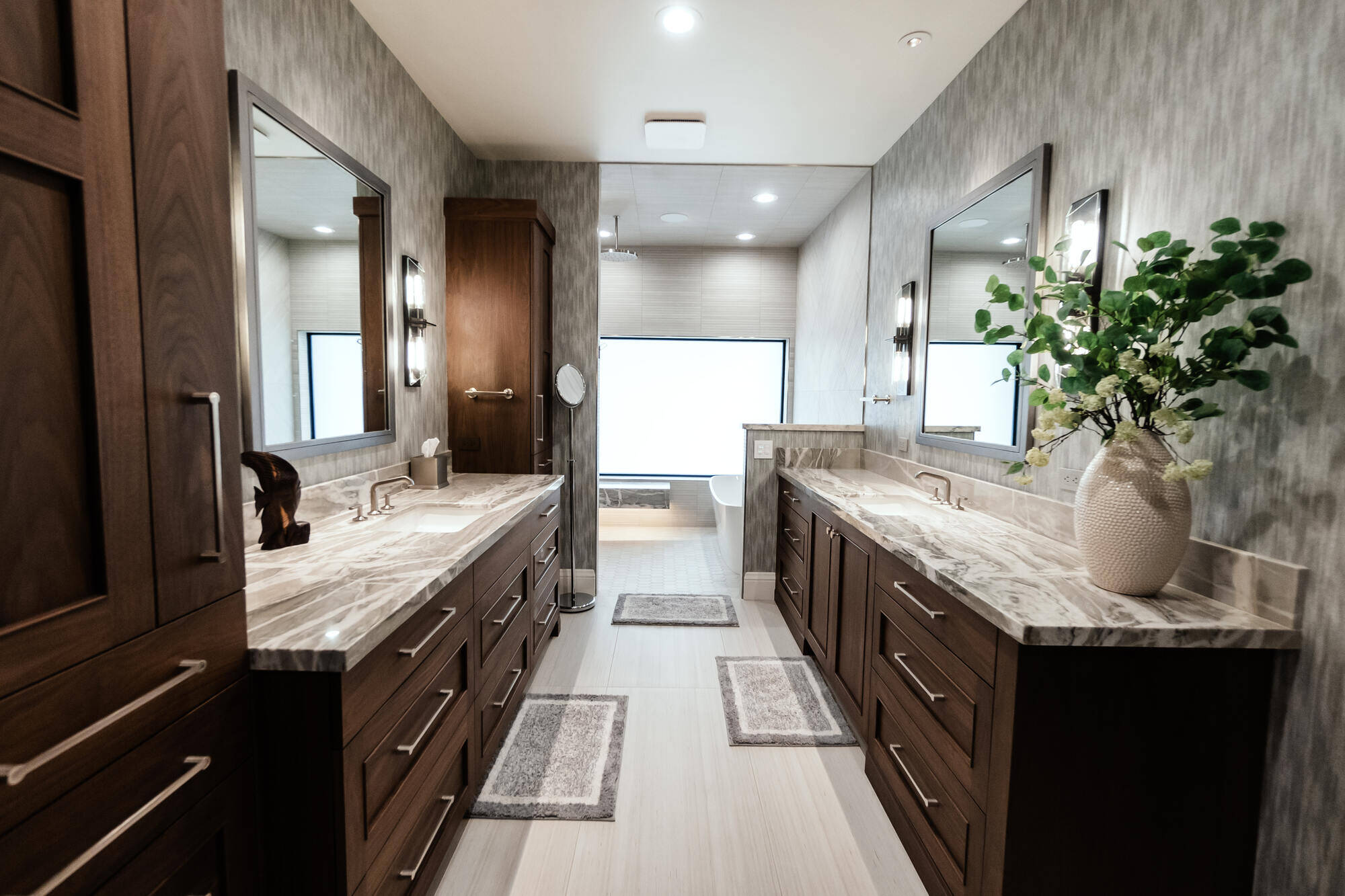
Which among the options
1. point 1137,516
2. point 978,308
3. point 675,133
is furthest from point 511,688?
point 675,133

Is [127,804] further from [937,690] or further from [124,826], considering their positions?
[937,690]

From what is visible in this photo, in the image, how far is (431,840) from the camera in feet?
4.75

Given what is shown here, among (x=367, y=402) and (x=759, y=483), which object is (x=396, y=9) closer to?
(x=367, y=402)

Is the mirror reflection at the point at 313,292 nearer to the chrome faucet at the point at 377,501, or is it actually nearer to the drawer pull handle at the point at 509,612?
the chrome faucet at the point at 377,501

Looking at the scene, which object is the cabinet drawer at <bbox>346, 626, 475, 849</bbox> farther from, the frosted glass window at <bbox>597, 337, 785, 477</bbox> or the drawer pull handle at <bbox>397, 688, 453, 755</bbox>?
the frosted glass window at <bbox>597, 337, 785, 477</bbox>

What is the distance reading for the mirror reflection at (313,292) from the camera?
1686mm

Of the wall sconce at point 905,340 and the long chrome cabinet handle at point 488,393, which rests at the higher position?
the wall sconce at point 905,340

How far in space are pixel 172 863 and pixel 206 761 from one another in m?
0.13

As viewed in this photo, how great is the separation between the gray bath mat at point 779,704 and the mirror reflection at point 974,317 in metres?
1.25

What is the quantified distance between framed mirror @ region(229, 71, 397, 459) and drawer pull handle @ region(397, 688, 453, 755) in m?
0.86

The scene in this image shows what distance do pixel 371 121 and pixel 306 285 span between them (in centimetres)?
89

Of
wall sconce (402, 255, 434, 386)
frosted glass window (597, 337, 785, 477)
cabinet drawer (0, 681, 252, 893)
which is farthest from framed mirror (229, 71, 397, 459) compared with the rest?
frosted glass window (597, 337, 785, 477)

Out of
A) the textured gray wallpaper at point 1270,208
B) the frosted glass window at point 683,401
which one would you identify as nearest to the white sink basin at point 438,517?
the textured gray wallpaper at point 1270,208

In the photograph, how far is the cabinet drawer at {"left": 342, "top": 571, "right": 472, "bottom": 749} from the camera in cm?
104
